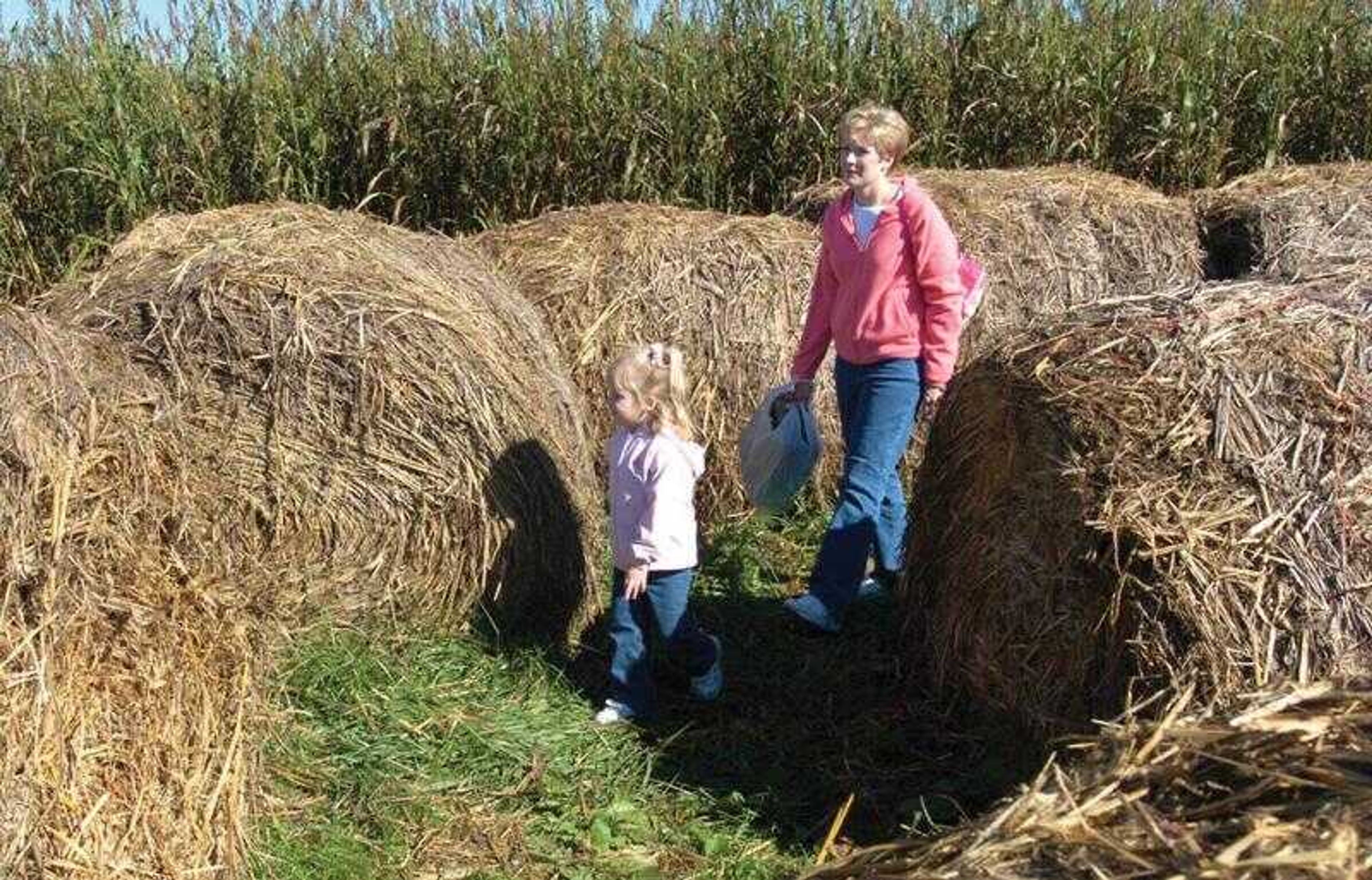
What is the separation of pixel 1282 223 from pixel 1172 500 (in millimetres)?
4531

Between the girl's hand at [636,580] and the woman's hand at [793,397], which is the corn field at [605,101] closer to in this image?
the woman's hand at [793,397]

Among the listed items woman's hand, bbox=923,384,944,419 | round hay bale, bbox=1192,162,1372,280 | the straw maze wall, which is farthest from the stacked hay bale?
round hay bale, bbox=1192,162,1372,280

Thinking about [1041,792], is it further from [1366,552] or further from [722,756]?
[722,756]

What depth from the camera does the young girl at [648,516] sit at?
217 inches

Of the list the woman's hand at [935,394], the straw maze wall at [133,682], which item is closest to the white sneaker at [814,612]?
the woman's hand at [935,394]

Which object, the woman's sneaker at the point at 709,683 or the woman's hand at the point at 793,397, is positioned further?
the woman's hand at the point at 793,397

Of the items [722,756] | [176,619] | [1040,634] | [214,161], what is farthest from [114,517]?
[214,161]

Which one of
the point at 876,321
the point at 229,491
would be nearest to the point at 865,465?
the point at 876,321

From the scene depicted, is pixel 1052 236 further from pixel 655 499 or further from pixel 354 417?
pixel 354 417

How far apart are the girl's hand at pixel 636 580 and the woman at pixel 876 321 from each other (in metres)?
0.93

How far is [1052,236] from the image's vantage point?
8.49 m

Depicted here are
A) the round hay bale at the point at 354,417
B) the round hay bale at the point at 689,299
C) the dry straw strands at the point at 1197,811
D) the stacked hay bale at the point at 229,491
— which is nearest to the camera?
the dry straw strands at the point at 1197,811

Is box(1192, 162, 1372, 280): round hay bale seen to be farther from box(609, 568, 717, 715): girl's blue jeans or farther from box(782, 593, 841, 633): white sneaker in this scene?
box(609, 568, 717, 715): girl's blue jeans

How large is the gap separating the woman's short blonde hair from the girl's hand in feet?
5.69
